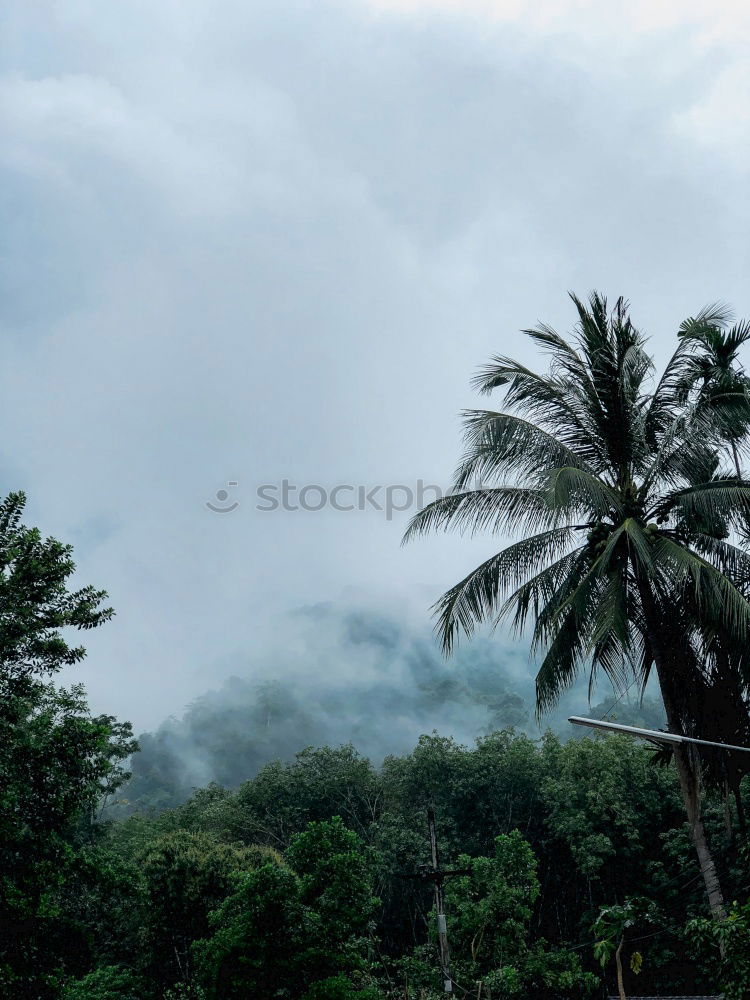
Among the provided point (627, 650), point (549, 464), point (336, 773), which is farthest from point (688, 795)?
point (336, 773)

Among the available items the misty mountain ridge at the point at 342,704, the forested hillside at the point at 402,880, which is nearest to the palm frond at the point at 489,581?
the forested hillside at the point at 402,880

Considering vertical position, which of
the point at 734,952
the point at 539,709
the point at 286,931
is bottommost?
the point at 286,931

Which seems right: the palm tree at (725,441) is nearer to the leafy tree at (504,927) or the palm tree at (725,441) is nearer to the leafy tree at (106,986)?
the leafy tree at (504,927)

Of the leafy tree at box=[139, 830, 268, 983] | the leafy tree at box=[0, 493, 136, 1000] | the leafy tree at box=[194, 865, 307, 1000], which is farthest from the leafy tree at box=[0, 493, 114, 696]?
the leafy tree at box=[139, 830, 268, 983]

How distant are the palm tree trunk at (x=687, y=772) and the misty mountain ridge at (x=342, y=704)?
64800 millimetres

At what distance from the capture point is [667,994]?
2325 cm

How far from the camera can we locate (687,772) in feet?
31.9

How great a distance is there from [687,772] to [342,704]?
13693 cm

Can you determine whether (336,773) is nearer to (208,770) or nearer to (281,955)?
(281,955)

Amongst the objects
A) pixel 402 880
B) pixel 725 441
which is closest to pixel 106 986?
pixel 402 880

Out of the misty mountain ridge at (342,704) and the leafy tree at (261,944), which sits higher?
the misty mountain ridge at (342,704)

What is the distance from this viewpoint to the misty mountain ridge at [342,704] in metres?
100

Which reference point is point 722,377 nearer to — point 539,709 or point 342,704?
point 539,709

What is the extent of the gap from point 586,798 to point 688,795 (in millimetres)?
17688
